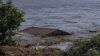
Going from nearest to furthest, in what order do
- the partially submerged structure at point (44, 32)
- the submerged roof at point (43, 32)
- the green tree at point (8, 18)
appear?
1. the green tree at point (8, 18)
2. the partially submerged structure at point (44, 32)
3. the submerged roof at point (43, 32)

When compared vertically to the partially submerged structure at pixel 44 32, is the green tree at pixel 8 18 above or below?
above

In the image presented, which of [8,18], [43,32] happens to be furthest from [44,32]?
[8,18]

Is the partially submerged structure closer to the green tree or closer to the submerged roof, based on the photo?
the submerged roof

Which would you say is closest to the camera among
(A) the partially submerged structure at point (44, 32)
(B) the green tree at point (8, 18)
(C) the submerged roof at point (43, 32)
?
(B) the green tree at point (8, 18)

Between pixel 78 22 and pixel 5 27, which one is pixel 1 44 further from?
pixel 78 22

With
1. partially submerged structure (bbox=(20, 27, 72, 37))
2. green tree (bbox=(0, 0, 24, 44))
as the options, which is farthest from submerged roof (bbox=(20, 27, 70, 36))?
green tree (bbox=(0, 0, 24, 44))

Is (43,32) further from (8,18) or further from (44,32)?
(8,18)

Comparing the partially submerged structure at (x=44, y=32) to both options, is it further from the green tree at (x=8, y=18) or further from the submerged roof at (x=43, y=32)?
the green tree at (x=8, y=18)

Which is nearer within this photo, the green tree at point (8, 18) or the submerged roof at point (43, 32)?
the green tree at point (8, 18)

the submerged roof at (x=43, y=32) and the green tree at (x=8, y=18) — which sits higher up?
the green tree at (x=8, y=18)

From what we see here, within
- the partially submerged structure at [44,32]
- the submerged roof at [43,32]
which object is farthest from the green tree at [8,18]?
the submerged roof at [43,32]

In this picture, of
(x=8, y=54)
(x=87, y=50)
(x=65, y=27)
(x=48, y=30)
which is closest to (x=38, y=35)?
(x=48, y=30)

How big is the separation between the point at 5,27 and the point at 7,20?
272 millimetres

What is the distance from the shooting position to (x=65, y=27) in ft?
65.4
